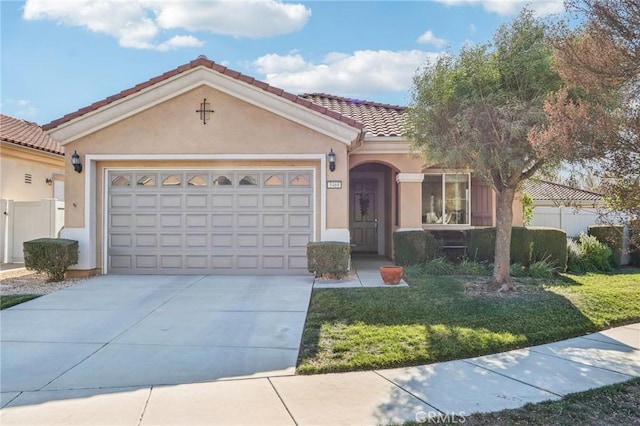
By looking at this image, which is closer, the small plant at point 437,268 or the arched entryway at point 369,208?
the small plant at point 437,268

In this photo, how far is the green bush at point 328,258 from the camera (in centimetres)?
945

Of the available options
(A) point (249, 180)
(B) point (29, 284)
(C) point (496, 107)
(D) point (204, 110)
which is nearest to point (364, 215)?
(A) point (249, 180)

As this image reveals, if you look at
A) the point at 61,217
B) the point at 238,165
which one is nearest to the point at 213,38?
the point at 238,165

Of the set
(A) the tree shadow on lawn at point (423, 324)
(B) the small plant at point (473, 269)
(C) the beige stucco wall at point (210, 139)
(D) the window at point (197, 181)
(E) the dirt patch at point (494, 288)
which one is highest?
(C) the beige stucco wall at point (210, 139)

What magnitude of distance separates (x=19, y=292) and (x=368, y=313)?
23.7 feet

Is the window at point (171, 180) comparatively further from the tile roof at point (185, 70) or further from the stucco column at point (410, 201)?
the stucco column at point (410, 201)

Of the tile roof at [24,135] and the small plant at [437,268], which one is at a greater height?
the tile roof at [24,135]

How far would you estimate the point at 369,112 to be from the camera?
14547mm

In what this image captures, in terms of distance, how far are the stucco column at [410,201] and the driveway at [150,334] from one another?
13.5 feet

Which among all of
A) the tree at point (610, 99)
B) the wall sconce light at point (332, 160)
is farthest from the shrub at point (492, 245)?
the tree at point (610, 99)

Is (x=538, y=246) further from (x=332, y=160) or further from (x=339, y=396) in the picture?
(x=339, y=396)

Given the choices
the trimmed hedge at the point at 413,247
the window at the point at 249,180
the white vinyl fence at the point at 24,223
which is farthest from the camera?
the white vinyl fence at the point at 24,223

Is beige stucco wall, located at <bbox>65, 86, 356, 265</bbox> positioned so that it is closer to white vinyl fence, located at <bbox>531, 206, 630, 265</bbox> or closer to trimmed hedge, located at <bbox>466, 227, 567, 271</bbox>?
trimmed hedge, located at <bbox>466, 227, 567, 271</bbox>

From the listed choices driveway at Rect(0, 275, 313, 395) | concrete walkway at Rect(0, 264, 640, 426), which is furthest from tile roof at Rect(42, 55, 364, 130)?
concrete walkway at Rect(0, 264, 640, 426)
